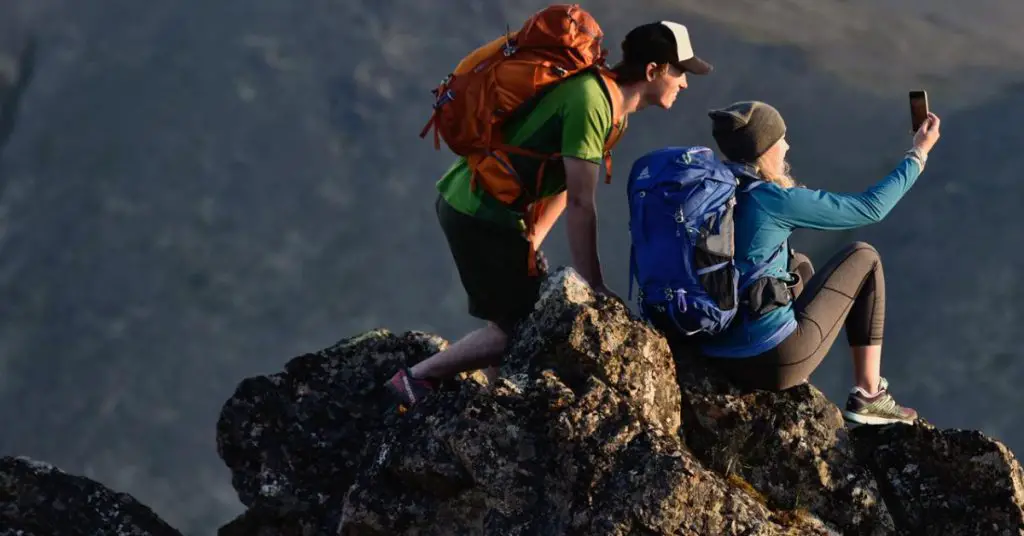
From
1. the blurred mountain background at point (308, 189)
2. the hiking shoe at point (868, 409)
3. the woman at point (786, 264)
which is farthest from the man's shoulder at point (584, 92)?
the blurred mountain background at point (308, 189)

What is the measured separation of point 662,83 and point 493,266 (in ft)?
4.22

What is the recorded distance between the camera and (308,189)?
34.1 m

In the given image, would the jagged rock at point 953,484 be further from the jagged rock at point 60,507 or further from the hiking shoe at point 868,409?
the jagged rock at point 60,507

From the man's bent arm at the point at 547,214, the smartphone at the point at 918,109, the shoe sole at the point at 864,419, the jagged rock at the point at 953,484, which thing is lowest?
the jagged rock at the point at 953,484

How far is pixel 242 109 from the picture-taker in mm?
34062

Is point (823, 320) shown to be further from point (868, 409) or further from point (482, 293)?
point (482, 293)

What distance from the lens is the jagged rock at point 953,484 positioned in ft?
19.2

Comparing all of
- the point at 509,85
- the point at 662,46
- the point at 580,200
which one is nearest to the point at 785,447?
the point at 580,200

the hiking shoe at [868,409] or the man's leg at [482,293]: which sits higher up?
the man's leg at [482,293]

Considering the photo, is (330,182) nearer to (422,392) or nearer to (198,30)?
(198,30)

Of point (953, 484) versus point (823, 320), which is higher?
point (823, 320)

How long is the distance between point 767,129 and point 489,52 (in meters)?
1.42

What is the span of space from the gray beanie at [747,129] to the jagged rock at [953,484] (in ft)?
4.94

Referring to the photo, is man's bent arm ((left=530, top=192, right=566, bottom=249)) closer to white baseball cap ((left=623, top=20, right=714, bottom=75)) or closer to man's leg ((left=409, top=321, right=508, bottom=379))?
man's leg ((left=409, top=321, right=508, bottom=379))
